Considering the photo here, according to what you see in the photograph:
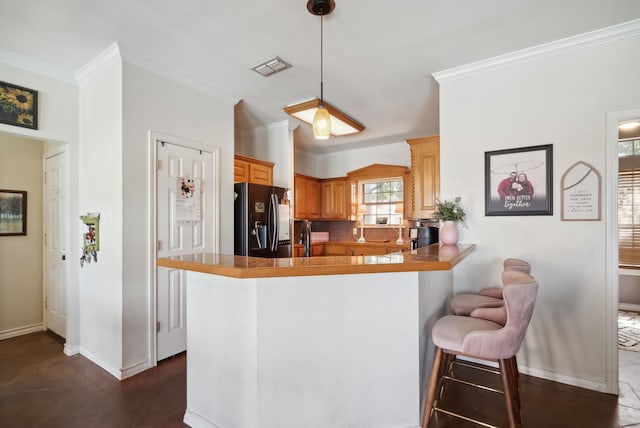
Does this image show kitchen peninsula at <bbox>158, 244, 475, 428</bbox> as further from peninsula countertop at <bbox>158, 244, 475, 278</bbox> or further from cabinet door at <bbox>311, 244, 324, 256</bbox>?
cabinet door at <bbox>311, 244, 324, 256</bbox>

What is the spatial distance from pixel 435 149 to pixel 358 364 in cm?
276

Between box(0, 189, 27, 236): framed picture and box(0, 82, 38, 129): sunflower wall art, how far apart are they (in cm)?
126

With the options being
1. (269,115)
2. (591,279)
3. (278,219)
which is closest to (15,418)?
(278,219)

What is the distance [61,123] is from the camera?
2.96 metres

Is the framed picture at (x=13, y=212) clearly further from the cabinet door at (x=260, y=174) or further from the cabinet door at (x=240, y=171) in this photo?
the cabinet door at (x=260, y=174)

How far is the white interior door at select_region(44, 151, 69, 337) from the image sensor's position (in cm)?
320

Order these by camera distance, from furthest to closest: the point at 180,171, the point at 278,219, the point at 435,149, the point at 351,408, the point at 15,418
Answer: the point at 278,219, the point at 435,149, the point at 180,171, the point at 15,418, the point at 351,408

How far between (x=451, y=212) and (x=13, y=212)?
15.6 ft

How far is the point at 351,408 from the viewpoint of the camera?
66.7 inches

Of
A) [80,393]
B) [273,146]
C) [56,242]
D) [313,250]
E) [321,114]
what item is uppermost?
[273,146]

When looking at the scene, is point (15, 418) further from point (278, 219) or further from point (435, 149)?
point (435, 149)

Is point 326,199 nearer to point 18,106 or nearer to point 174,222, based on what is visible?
point 174,222

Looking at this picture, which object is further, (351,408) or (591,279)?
(591,279)

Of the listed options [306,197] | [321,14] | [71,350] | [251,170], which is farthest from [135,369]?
[306,197]
